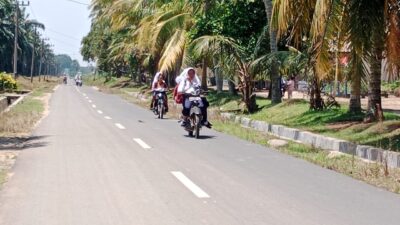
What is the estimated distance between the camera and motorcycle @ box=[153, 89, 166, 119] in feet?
70.2

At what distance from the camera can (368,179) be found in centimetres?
891

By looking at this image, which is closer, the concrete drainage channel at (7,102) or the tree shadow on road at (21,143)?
the tree shadow on road at (21,143)

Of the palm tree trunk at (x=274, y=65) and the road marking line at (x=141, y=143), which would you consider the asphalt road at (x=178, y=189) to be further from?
the palm tree trunk at (x=274, y=65)

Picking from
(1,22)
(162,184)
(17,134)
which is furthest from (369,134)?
(1,22)

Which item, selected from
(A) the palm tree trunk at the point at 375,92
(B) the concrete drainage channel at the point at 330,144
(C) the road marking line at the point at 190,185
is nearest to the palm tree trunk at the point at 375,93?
(A) the palm tree trunk at the point at 375,92

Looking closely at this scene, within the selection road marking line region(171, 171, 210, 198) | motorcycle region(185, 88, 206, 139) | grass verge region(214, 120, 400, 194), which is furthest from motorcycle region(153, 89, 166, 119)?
road marking line region(171, 171, 210, 198)

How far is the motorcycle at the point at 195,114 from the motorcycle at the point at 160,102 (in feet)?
21.4

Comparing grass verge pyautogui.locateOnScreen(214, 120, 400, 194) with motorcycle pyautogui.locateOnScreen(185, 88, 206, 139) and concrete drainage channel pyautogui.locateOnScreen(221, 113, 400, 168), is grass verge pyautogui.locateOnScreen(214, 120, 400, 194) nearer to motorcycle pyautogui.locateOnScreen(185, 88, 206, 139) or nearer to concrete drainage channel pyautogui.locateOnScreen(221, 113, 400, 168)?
concrete drainage channel pyautogui.locateOnScreen(221, 113, 400, 168)

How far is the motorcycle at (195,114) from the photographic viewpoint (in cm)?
1439

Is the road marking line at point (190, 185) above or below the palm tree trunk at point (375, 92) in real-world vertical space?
below

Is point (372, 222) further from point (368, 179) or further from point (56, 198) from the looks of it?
point (56, 198)

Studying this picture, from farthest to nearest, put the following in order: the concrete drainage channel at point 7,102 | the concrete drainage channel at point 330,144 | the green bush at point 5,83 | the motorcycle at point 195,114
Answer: the green bush at point 5,83 → the concrete drainage channel at point 7,102 → the motorcycle at point 195,114 → the concrete drainage channel at point 330,144

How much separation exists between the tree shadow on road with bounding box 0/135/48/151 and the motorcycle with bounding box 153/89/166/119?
7858mm

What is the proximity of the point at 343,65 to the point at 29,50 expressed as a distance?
101 metres
